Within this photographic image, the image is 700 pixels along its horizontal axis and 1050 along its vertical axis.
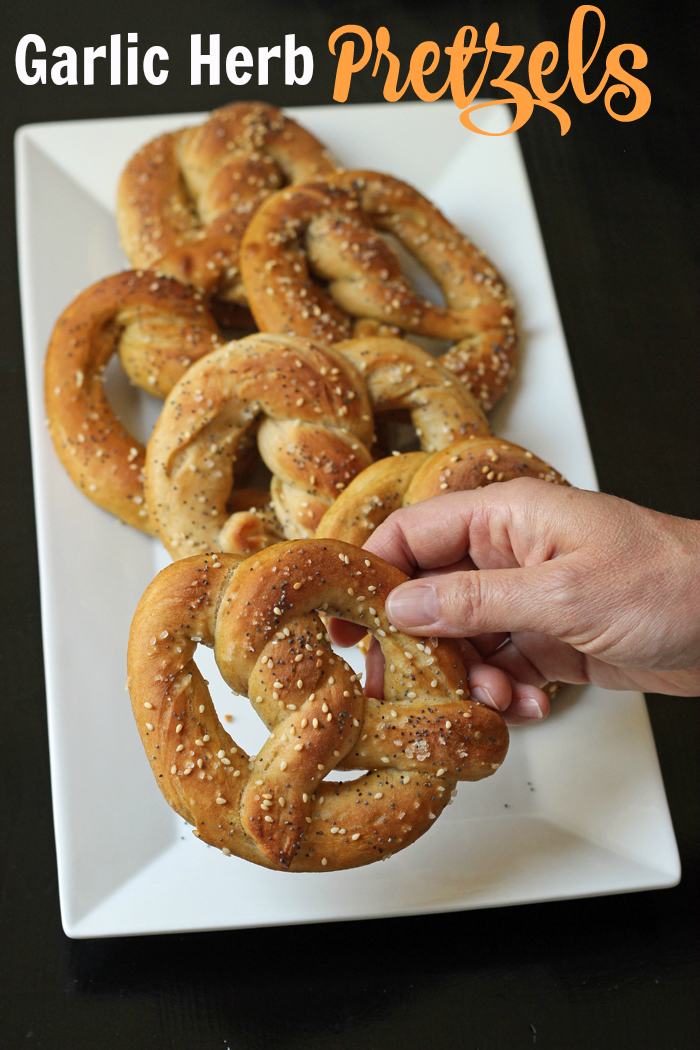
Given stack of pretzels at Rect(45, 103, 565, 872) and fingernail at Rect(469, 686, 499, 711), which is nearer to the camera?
stack of pretzels at Rect(45, 103, 565, 872)

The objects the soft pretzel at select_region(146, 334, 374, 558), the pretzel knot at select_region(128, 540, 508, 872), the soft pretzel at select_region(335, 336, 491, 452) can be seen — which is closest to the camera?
the pretzel knot at select_region(128, 540, 508, 872)

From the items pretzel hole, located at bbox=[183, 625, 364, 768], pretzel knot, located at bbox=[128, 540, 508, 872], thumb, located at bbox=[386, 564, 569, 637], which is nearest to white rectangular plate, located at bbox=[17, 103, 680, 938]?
pretzel hole, located at bbox=[183, 625, 364, 768]

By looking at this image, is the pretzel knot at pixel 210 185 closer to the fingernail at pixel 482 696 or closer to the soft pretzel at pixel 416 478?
the soft pretzel at pixel 416 478

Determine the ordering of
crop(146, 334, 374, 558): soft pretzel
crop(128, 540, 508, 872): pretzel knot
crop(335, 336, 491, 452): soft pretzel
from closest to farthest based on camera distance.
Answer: crop(128, 540, 508, 872): pretzel knot, crop(146, 334, 374, 558): soft pretzel, crop(335, 336, 491, 452): soft pretzel

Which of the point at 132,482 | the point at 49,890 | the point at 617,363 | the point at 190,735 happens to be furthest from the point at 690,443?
the point at 49,890

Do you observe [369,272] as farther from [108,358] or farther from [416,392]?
[108,358]

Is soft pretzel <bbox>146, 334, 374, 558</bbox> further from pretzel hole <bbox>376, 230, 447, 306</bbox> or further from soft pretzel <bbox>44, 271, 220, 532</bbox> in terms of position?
pretzel hole <bbox>376, 230, 447, 306</bbox>

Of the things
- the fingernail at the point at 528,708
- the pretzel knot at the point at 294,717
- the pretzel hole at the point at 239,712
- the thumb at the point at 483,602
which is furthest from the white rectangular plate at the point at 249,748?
Result: the thumb at the point at 483,602
